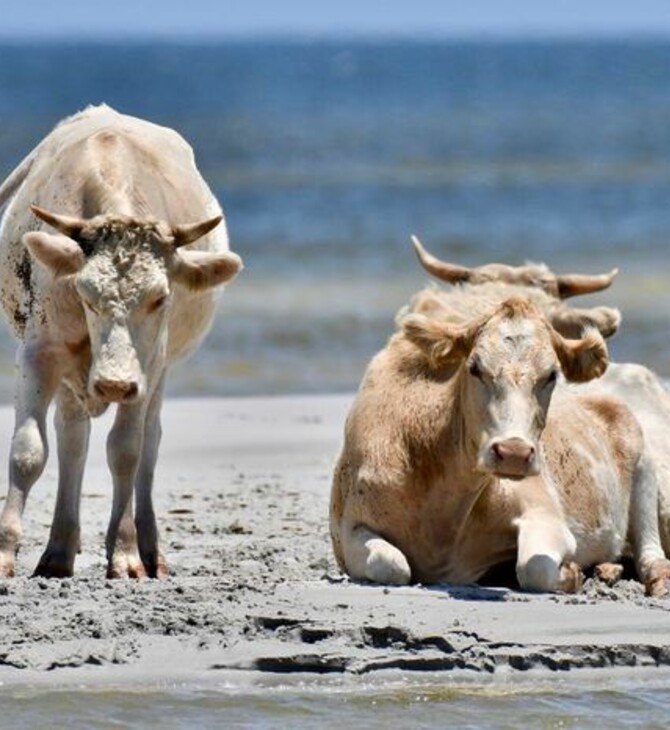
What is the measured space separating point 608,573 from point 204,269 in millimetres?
2160

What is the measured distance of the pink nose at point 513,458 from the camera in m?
9.33

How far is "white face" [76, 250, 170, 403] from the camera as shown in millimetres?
9633

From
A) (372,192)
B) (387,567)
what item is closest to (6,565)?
(387,567)

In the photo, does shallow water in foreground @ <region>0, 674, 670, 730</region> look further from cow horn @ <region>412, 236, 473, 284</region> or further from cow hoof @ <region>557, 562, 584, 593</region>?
cow horn @ <region>412, 236, 473, 284</region>

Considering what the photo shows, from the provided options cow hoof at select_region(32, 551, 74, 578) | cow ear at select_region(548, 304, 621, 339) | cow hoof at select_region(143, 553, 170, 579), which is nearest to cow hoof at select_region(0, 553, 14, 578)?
cow hoof at select_region(32, 551, 74, 578)

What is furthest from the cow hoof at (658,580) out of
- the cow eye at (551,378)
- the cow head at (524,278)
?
the cow head at (524,278)

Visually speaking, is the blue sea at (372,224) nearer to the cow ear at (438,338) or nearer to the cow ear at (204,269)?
the cow ear at (438,338)

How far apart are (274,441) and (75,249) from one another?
5467 millimetres

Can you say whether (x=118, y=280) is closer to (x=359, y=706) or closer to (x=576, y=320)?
(x=359, y=706)

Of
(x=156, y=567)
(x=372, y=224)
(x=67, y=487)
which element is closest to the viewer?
(x=67, y=487)

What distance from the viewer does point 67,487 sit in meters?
10.4

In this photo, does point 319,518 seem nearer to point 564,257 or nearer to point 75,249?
point 75,249

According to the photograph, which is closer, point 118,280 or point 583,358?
point 118,280

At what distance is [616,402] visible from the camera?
1151cm
